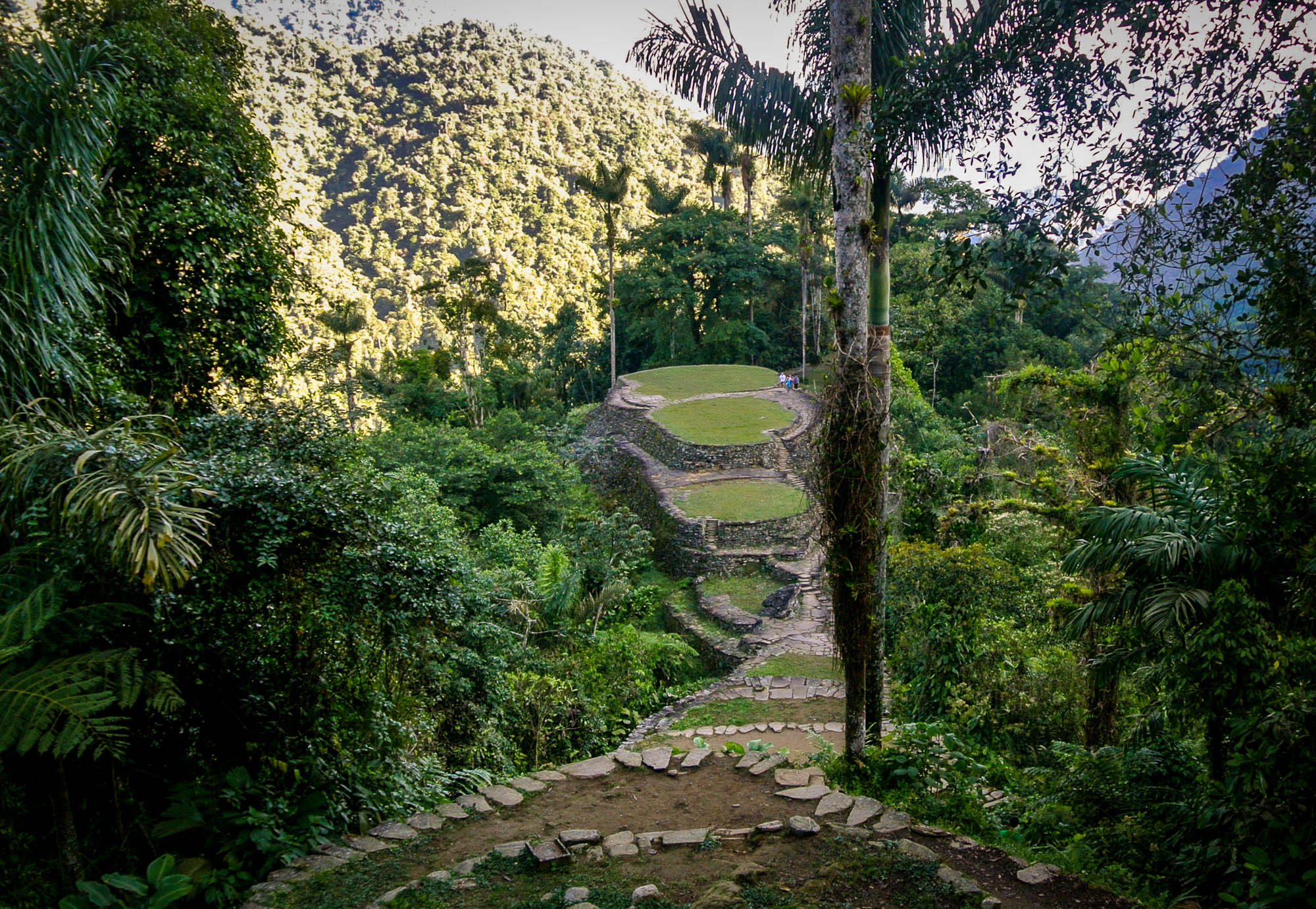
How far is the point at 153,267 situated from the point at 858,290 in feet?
16.3

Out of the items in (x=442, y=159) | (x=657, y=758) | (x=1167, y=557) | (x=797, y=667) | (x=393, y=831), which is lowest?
(x=797, y=667)

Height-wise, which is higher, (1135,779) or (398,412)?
(398,412)

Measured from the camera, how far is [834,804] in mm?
3979

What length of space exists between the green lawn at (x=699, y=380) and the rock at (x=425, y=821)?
16939 millimetres

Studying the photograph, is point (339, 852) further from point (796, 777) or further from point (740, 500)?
point (740, 500)

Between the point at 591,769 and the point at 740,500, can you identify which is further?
the point at 740,500

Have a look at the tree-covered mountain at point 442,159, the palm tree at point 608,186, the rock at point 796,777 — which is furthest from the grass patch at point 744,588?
the tree-covered mountain at point 442,159

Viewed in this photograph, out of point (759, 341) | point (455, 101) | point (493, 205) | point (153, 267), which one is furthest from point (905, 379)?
point (455, 101)

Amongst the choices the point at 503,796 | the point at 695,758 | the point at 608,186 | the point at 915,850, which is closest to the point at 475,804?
the point at 503,796

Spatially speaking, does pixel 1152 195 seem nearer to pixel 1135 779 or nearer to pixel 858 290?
pixel 858 290

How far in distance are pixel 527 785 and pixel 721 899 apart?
86.4 inches

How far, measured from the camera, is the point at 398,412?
25500 millimetres

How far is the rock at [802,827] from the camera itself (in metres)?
3.65

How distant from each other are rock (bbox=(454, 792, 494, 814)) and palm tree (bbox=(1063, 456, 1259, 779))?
12.5 feet
